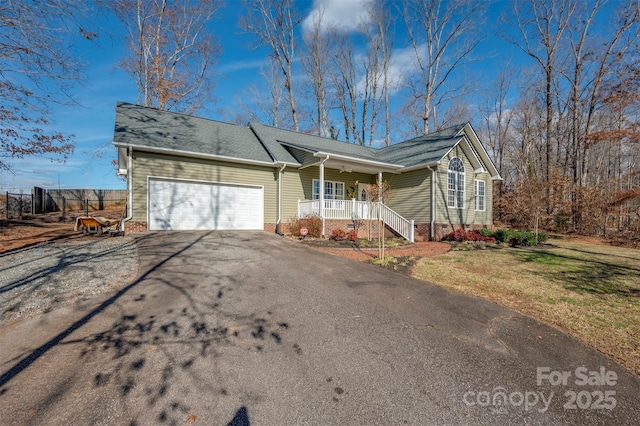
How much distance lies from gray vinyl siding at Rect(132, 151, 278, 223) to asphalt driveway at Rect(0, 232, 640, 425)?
6815 mm

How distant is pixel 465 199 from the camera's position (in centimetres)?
1470

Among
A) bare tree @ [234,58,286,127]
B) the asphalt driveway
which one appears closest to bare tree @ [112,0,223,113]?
bare tree @ [234,58,286,127]

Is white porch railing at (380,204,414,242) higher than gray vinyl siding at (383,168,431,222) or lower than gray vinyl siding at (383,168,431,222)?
lower

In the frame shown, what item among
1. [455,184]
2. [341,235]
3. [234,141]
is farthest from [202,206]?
[455,184]

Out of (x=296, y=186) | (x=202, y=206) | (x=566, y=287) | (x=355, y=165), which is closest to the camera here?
(x=566, y=287)

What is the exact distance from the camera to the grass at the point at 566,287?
372 centimetres

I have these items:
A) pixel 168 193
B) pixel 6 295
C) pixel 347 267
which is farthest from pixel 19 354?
pixel 168 193

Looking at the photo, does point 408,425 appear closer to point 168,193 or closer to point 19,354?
point 19,354

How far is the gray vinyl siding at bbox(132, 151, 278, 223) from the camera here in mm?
10188

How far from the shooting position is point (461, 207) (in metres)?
14.5

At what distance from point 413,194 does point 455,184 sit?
2.26 meters

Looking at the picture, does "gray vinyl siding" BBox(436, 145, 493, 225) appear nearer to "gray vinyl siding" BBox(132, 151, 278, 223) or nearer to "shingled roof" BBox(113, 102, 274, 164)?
"gray vinyl siding" BBox(132, 151, 278, 223)

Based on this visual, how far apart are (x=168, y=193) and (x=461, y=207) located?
13764 millimetres

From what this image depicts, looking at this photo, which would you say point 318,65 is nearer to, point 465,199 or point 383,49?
point 383,49
